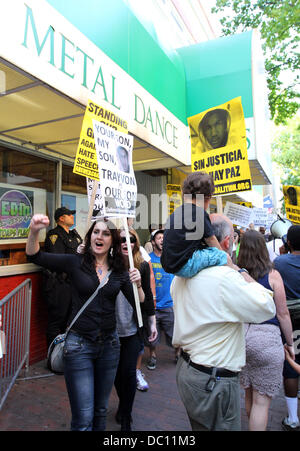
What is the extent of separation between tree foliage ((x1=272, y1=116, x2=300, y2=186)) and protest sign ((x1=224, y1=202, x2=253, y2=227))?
2920cm

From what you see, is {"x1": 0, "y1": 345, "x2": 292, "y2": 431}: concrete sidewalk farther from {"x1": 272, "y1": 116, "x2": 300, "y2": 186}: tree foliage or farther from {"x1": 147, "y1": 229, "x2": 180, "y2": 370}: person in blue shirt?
{"x1": 272, "y1": 116, "x2": 300, "y2": 186}: tree foliage

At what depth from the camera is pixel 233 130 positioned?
4.64 metres

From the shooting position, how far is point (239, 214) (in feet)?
21.4

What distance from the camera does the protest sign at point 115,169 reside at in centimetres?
301

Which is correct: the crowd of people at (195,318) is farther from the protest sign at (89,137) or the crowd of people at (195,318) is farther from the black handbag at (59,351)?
the protest sign at (89,137)

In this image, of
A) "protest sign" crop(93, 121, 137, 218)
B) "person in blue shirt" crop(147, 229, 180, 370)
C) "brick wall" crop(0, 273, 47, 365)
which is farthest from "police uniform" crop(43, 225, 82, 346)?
"protest sign" crop(93, 121, 137, 218)

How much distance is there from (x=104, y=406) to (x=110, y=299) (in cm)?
82

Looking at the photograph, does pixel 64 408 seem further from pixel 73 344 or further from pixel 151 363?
pixel 73 344

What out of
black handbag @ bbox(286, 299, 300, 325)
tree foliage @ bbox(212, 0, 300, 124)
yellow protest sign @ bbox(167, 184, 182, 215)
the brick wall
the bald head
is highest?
tree foliage @ bbox(212, 0, 300, 124)

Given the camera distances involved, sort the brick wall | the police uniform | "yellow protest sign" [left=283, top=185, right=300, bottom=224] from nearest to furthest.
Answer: the police uniform
the brick wall
"yellow protest sign" [left=283, top=185, right=300, bottom=224]

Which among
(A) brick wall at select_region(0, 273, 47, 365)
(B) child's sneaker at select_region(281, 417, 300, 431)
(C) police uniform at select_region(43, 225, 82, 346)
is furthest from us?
(A) brick wall at select_region(0, 273, 47, 365)

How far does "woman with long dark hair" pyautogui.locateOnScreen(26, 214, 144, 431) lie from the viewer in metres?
2.32

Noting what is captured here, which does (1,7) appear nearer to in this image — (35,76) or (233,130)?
(35,76)

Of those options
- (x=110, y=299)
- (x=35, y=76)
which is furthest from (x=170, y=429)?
(x=35, y=76)
